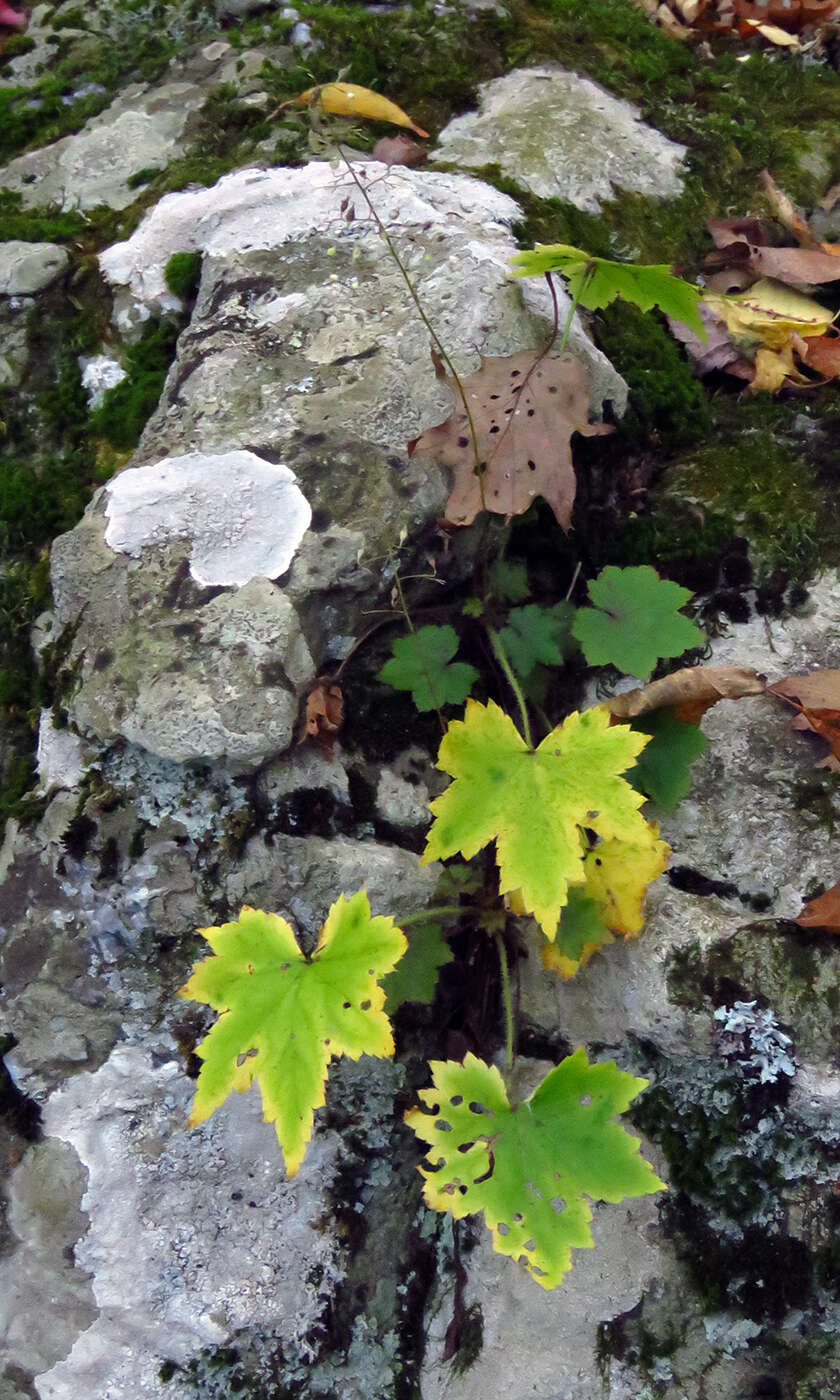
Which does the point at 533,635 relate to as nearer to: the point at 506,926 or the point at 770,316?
the point at 506,926

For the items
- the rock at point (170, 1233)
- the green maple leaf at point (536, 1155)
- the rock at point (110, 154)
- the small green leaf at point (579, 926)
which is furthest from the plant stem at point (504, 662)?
the rock at point (110, 154)

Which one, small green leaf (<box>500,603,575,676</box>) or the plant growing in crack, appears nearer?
the plant growing in crack

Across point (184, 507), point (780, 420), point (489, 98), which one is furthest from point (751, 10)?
point (184, 507)

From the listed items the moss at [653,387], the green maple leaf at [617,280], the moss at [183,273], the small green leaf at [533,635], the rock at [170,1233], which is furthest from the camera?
the moss at [183,273]

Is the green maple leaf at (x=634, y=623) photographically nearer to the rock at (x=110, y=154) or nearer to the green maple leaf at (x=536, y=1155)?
the green maple leaf at (x=536, y=1155)

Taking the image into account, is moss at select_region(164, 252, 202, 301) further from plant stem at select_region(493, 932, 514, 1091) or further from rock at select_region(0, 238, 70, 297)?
plant stem at select_region(493, 932, 514, 1091)

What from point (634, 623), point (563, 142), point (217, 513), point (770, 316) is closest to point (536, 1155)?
point (634, 623)

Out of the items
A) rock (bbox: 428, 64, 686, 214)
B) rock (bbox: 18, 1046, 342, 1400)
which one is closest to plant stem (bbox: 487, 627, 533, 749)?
rock (bbox: 18, 1046, 342, 1400)
